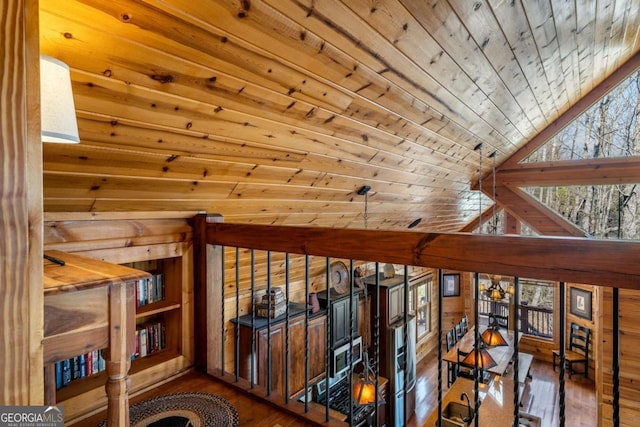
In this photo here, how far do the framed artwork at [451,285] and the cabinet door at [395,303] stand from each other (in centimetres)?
314

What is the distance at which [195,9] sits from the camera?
116cm

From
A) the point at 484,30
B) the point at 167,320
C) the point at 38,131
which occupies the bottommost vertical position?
the point at 167,320

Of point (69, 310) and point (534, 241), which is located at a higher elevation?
point (534, 241)

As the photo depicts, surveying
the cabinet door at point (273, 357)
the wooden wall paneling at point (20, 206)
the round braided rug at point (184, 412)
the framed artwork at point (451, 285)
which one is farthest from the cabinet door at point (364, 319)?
the wooden wall paneling at point (20, 206)

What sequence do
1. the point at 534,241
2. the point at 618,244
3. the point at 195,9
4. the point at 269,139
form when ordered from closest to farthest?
the point at 618,244 < the point at 534,241 < the point at 195,9 < the point at 269,139

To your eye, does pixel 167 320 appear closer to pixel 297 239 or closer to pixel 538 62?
pixel 297 239

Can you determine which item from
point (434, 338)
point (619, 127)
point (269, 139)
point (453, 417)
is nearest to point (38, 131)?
point (269, 139)

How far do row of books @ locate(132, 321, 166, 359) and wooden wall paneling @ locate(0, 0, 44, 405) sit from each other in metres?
1.64

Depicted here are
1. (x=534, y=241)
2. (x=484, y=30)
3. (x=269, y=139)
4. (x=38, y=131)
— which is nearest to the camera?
(x=38, y=131)

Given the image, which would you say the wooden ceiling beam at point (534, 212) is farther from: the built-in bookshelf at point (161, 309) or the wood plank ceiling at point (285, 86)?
the built-in bookshelf at point (161, 309)

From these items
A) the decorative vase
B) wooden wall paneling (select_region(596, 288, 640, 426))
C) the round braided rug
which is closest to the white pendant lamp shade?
the round braided rug

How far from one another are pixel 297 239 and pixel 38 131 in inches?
39.4

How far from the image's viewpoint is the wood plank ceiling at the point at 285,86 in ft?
4.04

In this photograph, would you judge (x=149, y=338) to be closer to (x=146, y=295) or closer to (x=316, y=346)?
(x=146, y=295)
